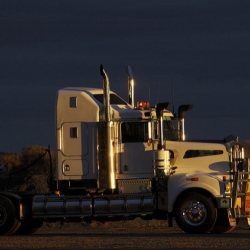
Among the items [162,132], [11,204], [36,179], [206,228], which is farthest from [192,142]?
[36,179]

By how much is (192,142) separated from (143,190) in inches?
81.4

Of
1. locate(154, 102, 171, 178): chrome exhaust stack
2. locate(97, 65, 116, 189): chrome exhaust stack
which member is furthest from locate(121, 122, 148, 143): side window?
locate(154, 102, 171, 178): chrome exhaust stack

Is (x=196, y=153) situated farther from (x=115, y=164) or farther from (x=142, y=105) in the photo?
(x=115, y=164)

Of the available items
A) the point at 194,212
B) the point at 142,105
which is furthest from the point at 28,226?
→ the point at 194,212

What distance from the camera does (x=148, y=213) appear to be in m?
27.5

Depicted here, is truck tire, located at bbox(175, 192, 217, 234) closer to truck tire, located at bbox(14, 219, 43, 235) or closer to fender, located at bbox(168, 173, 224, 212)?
fender, located at bbox(168, 173, 224, 212)

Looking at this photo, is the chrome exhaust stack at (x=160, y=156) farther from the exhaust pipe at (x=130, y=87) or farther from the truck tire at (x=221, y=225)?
the exhaust pipe at (x=130, y=87)

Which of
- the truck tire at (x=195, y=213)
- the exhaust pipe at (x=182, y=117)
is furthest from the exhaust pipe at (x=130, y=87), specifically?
the truck tire at (x=195, y=213)

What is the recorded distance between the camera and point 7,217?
28125 millimetres

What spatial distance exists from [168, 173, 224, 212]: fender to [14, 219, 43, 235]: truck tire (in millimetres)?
4409

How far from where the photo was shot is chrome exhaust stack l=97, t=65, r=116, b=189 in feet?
91.4

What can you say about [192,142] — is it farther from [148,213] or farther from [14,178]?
[14,178]

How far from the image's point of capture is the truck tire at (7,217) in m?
28.1

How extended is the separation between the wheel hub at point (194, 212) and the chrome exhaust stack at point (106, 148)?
2.38m
